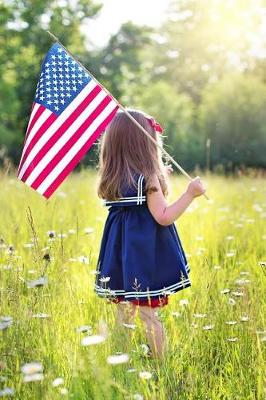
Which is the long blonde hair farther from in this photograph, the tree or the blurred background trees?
the tree

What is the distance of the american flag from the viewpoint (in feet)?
10.9

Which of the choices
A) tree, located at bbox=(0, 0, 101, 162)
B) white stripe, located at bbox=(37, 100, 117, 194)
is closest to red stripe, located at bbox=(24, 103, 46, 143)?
white stripe, located at bbox=(37, 100, 117, 194)

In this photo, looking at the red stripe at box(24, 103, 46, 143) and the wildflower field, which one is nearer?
the wildflower field

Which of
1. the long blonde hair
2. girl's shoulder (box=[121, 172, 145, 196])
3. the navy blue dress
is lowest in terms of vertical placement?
the navy blue dress

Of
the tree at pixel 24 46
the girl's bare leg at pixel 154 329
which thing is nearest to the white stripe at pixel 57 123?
the girl's bare leg at pixel 154 329

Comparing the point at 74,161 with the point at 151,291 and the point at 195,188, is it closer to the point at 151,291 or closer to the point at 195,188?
the point at 195,188

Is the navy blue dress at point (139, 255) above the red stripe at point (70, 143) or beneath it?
beneath

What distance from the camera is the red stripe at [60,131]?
332 cm

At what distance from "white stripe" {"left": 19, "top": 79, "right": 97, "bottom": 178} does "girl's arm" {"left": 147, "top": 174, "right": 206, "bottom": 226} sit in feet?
1.84

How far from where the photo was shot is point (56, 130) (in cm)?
335

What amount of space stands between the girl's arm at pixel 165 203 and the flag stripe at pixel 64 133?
0.49 metres

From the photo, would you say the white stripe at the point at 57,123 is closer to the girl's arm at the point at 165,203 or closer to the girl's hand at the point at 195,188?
the girl's arm at the point at 165,203

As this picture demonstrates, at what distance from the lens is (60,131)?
3355 millimetres

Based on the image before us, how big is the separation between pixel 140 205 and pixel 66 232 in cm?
230
